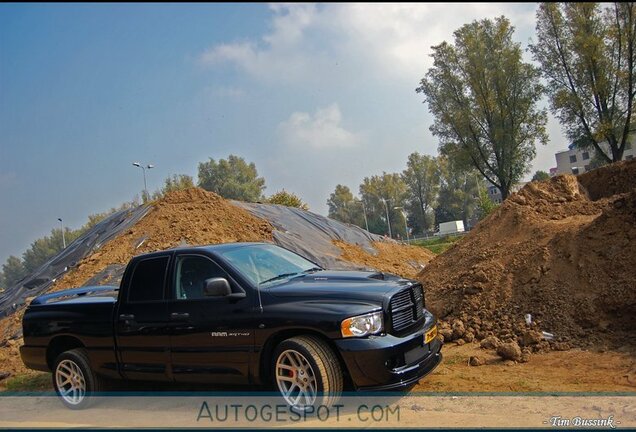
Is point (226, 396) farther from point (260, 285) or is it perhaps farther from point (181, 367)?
point (260, 285)

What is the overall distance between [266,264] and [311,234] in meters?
13.5

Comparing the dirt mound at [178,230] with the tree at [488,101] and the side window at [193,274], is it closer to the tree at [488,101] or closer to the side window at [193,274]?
the side window at [193,274]

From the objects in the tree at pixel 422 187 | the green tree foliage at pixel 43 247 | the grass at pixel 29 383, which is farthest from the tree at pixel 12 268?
the grass at pixel 29 383

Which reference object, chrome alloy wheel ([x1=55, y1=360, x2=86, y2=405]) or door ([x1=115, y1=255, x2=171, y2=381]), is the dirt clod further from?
chrome alloy wheel ([x1=55, y1=360, x2=86, y2=405])

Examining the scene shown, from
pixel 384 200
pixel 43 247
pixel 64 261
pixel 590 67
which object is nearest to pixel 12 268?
pixel 43 247

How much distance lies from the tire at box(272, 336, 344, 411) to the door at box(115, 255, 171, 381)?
4.73ft

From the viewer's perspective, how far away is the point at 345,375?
4.72 meters

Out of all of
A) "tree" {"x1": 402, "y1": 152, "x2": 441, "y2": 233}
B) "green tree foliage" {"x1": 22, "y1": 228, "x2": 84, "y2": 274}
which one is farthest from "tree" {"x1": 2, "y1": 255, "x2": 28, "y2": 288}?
"tree" {"x1": 402, "y1": 152, "x2": 441, "y2": 233}

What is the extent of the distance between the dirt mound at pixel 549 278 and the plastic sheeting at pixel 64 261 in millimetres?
10845

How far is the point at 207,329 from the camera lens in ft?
17.1

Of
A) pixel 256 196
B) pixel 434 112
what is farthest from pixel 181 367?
pixel 256 196

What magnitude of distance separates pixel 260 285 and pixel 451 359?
3002 millimetres

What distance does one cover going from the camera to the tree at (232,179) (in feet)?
196

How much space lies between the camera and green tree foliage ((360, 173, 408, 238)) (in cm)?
9412
